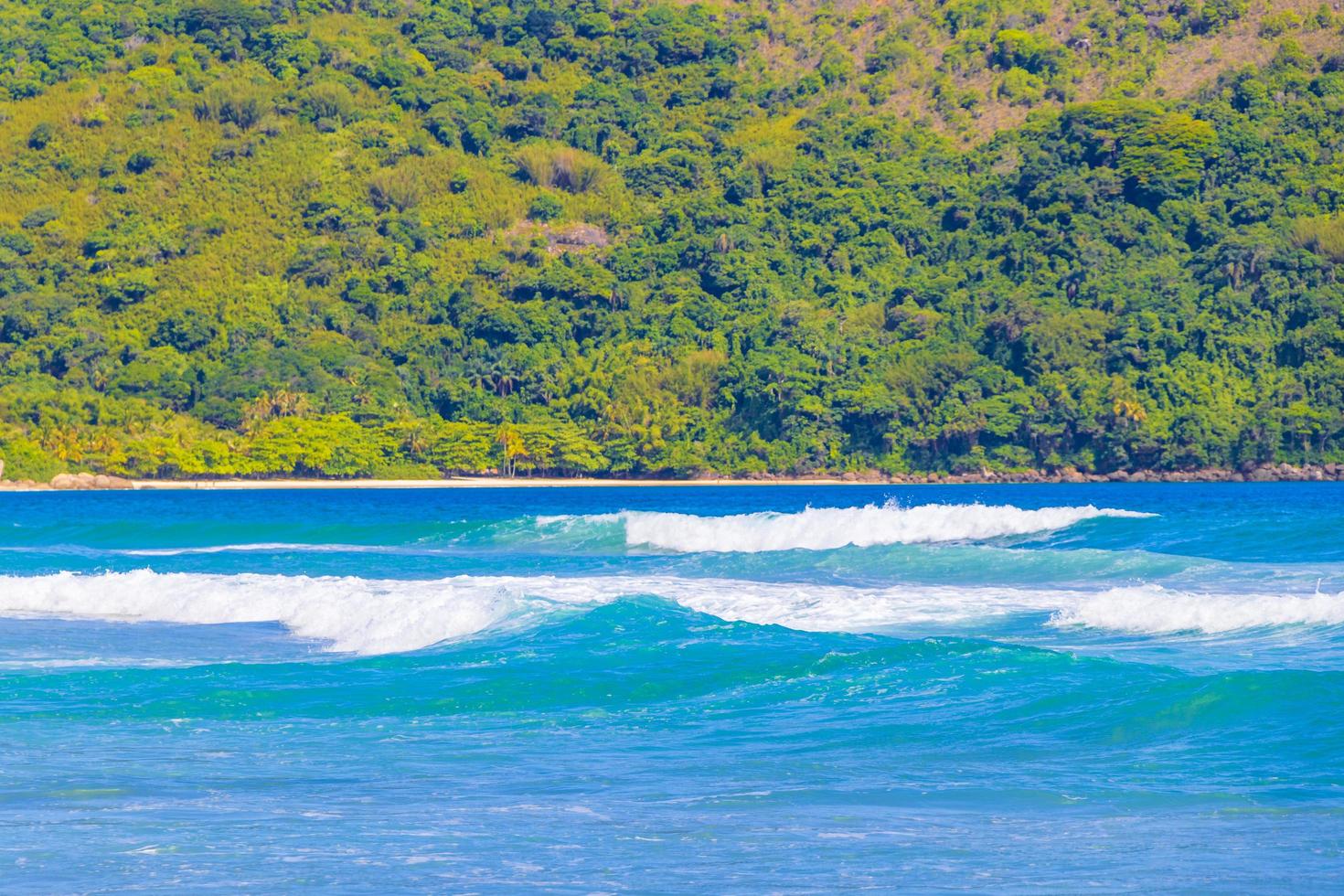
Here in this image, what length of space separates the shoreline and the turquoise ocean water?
283ft

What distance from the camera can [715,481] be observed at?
12088 centimetres

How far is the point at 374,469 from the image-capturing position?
11725cm

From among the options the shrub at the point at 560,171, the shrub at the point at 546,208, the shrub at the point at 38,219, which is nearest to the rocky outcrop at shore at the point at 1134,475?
the shrub at the point at 546,208

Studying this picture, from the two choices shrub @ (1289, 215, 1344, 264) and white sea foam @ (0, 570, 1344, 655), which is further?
shrub @ (1289, 215, 1344, 264)

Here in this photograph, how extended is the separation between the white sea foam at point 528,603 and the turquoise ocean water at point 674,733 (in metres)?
0.08

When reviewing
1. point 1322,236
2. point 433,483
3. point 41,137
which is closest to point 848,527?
point 433,483

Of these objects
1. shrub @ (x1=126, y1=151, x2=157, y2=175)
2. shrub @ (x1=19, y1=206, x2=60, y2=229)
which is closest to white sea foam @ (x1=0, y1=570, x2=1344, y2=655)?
shrub @ (x1=19, y1=206, x2=60, y2=229)

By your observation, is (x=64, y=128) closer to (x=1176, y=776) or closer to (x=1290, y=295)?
(x=1290, y=295)

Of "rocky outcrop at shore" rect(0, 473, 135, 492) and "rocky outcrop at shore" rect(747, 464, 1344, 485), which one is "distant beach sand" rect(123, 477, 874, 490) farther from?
"rocky outcrop at shore" rect(0, 473, 135, 492)

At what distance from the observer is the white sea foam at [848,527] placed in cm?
4603

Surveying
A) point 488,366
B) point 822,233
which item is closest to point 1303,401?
point 822,233

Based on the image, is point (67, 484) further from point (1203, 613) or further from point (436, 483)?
point (1203, 613)

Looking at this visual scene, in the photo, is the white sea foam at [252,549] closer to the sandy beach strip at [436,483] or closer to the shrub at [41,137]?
the sandy beach strip at [436,483]

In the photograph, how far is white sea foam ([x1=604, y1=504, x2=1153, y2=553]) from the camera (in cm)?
4603
